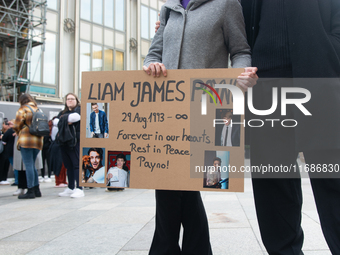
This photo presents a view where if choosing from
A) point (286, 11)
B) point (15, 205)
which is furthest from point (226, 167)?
point (15, 205)

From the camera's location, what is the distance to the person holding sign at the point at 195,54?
194 cm

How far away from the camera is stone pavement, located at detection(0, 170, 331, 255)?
104 inches

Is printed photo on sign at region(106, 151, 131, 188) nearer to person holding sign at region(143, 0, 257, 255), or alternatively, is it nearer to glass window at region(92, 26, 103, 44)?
person holding sign at region(143, 0, 257, 255)

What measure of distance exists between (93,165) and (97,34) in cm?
1904

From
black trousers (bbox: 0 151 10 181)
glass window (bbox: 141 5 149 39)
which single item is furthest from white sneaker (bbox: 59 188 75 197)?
glass window (bbox: 141 5 149 39)

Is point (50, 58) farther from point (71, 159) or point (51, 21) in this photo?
point (71, 159)

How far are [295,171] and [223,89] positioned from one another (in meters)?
0.60

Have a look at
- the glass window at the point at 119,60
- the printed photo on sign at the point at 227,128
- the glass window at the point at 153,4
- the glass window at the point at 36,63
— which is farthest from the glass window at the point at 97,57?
the printed photo on sign at the point at 227,128

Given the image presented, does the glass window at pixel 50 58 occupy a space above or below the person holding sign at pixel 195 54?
above

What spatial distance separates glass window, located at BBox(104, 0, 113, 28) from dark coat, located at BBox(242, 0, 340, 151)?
19.9 metres

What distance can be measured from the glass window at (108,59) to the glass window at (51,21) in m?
3.45

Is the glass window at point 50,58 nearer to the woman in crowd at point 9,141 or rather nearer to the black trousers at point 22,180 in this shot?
the woman in crowd at point 9,141

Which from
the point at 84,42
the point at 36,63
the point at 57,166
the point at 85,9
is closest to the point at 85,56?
the point at 84,42

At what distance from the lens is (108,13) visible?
67.0 feet
